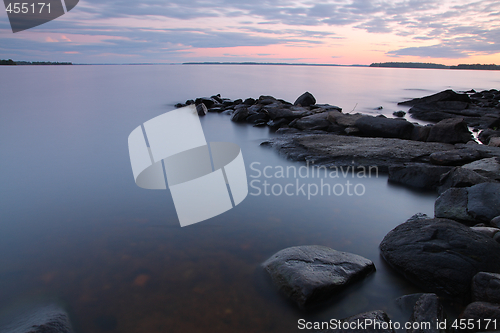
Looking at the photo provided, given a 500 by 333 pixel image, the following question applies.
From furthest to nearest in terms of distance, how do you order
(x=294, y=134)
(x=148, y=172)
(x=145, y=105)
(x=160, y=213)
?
(x=145, y=105), (x=294, y=134), (x=148, y=172), (x=160, y=213)

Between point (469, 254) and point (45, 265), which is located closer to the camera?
point (469, 254)

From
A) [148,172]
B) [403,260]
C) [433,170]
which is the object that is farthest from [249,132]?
[403,260]

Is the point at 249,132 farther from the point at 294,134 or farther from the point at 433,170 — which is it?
the point at 433,170

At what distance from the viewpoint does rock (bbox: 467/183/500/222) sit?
138 inches

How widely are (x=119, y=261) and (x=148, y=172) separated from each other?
116 inches

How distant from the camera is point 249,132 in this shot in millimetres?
10062

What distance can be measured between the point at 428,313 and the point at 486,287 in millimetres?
593

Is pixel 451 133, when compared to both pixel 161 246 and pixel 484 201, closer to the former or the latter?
pixel 484 201

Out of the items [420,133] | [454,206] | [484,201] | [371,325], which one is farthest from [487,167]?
[371,325]

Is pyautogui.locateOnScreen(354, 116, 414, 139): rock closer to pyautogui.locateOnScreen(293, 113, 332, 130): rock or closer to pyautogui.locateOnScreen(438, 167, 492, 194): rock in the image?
pyautogui.locateOnScreen(293, 113, 332, 130): rock

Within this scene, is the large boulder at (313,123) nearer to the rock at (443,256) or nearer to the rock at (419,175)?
the rock at (419,175)

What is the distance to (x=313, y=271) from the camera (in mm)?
2740

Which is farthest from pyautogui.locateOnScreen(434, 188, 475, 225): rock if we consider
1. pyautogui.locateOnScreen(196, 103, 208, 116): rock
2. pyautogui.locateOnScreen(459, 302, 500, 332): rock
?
pyautogui.locateOnScreen(196, 103, 208, 116): rock

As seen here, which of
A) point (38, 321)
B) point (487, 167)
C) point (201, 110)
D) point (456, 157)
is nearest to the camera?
point (38, 321)
